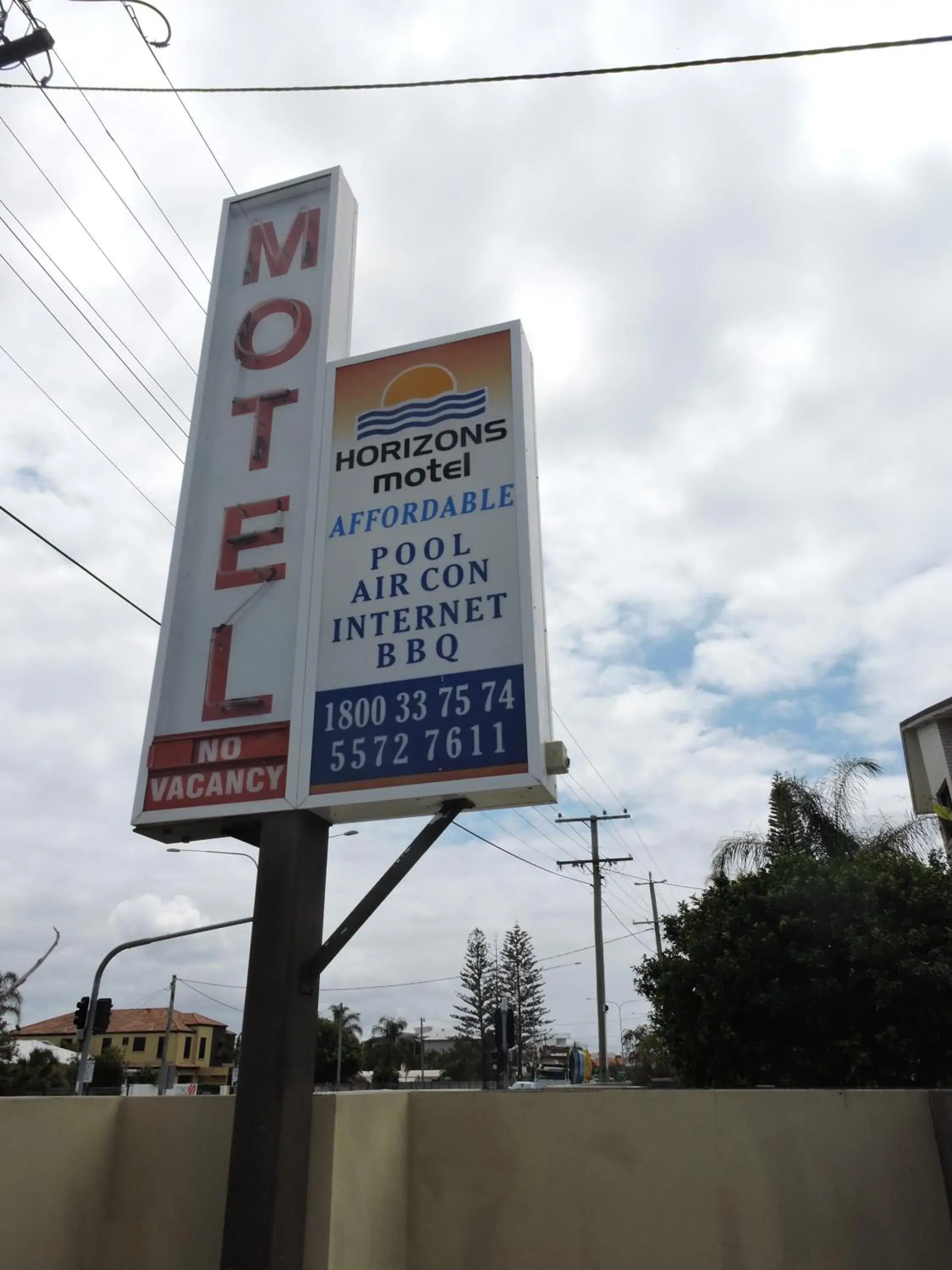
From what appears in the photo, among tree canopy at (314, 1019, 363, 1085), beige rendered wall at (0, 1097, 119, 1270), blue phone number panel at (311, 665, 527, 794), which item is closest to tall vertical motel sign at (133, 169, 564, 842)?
blue phone number panel at (311, 665, 527, 794)

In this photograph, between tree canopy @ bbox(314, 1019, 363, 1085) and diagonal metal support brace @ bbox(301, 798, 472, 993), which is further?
tree canopy @ bbox(314, 1019, 363, 1085)

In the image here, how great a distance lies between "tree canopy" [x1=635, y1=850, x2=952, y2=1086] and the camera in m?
13.4

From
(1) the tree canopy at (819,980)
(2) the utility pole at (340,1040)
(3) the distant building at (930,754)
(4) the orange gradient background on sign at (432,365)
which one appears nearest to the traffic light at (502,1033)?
(1) the tree canopy at (819,980)

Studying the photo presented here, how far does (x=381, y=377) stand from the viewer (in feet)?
24.4

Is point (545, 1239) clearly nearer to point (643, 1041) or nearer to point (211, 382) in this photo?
point (211, 382)

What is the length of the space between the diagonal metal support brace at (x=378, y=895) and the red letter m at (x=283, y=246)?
16.7 ft

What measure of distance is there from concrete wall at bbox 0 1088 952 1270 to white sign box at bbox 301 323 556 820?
196 cm

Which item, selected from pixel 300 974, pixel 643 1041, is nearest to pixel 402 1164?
pixel 300 974

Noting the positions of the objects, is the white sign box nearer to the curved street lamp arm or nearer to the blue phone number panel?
the blue phone number panel

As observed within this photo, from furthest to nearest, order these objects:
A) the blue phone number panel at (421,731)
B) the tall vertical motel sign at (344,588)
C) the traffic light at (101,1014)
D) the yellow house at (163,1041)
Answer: the yellow house at (163,1041), the traffic light at (101,1014), the tall vertical motel sign at (344,588), the blue phone number panel at (421,731)

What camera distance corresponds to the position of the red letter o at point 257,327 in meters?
7.86

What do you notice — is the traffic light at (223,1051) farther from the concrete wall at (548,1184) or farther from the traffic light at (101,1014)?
the concrete wall at (548,1184)

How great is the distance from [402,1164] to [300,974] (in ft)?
4.59

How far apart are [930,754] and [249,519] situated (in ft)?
94.6
